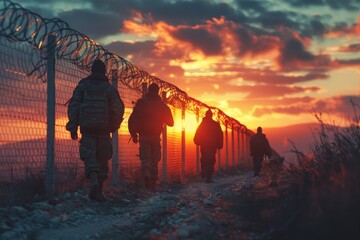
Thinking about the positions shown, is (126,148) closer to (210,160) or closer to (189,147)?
(210,160)

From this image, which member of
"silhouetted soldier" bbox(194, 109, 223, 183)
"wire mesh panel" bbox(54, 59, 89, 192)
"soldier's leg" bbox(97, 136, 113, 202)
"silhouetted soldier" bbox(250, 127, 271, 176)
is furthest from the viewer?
"silhouetted soldier" bbox(250, 127, 271, 176)

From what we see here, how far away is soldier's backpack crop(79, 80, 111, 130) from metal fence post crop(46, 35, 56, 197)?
0.48m

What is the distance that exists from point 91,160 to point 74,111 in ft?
2.78

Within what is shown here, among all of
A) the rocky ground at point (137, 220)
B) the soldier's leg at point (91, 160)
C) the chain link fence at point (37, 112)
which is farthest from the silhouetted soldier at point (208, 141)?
the soldier's leg at point (91, 160)

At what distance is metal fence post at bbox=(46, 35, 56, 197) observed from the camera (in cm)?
891

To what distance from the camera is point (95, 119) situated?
909 centimetres

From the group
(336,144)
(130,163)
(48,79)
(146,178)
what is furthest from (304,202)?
(130,163)

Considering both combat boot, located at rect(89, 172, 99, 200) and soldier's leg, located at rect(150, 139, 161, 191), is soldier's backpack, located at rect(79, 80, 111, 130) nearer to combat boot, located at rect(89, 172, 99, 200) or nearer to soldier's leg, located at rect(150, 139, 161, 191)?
combat boot, located at rect(89, 172, 99, 200)

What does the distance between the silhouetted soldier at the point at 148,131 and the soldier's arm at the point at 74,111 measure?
9.67 feet

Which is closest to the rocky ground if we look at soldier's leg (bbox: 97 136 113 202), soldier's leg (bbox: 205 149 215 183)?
soldier's leg (bbox: 97 136 113 202)

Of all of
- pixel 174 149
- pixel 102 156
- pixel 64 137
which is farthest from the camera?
pixel 174 149

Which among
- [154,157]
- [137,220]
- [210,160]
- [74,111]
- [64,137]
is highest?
[74,111]

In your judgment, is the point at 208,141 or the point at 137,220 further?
the point at 208,141

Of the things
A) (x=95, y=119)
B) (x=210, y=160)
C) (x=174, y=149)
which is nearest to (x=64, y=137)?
(x=95, y=119)
